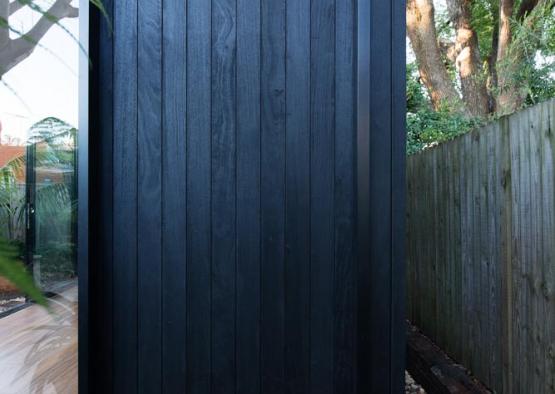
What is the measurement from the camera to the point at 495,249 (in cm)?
213

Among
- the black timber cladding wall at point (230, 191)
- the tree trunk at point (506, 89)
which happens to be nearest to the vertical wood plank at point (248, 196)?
the black timber cladding wall at point (230, 191)

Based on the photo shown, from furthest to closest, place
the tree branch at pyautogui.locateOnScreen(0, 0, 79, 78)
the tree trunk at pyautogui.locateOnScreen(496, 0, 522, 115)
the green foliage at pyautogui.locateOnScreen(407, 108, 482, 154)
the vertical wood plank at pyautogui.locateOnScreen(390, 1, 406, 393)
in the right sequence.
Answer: the green foliage at pyautogui.locateOnScreen(407, 108, 482, 154) → the tree trunk at pyautogui.locateOnScreen(496, 0, 522, 115) → the vertical wood plank at pyautogui.locateOnScreen(390, 1, 406, 393) → the tree branch at pyautogui.locateOnScreen(0, 0, 79, 78)

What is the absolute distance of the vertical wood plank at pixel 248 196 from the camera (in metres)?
1.51

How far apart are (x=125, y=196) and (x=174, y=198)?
169mm

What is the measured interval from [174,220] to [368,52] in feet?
2.87

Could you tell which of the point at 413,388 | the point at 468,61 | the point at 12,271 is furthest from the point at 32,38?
the point at 468,61

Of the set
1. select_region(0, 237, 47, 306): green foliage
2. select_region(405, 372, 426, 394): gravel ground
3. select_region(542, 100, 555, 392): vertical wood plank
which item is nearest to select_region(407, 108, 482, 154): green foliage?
select_region(405, 372, 426, 394): gravel ground

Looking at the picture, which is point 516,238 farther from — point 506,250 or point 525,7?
point 525,7

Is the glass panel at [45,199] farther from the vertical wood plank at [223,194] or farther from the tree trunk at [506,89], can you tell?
the tree trunk at [506,89]

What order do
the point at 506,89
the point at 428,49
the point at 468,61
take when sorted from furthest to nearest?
the point at 468,61, the point at 428,49, the point at 506,89

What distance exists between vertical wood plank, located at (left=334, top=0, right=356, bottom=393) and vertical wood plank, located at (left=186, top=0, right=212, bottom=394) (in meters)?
0.44

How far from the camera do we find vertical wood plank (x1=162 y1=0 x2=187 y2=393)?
60.1 inches

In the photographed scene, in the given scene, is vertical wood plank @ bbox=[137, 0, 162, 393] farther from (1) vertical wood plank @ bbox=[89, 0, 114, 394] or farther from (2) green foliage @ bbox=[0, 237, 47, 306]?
(2) green foliage @ bbox=[0, 237, 47, 306]

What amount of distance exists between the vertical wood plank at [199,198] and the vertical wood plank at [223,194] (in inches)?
0.7
